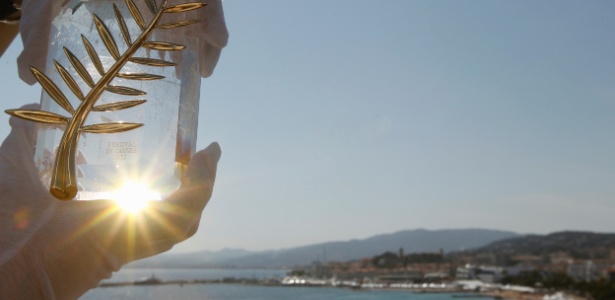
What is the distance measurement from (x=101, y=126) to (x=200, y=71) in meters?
0.28

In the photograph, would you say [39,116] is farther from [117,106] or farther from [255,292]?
[255,292]

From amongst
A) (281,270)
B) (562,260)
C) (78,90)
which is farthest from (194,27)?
(281,270)

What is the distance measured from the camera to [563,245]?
75688 millimetres

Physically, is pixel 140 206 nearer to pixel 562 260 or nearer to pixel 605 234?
→ pixel 562 260

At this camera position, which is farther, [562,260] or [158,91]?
[562,260]

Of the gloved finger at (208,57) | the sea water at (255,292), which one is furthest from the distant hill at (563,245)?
the gloved finger at (208,57)

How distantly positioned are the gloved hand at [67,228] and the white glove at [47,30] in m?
0.14

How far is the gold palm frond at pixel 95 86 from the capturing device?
1.04 metres

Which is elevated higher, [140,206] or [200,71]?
[200,71]

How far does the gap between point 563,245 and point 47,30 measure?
8225 cm

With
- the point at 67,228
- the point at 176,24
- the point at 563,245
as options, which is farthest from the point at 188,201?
the point at 563,245

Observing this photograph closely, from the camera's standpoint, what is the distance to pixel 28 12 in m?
1.20

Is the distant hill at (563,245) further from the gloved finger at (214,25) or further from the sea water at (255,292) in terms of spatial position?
the gloved finger at (214,25)

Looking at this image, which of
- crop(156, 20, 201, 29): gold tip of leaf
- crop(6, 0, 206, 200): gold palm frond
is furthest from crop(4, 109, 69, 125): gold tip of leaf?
crop(156, 20, 201, 29): gold tip of leaf
